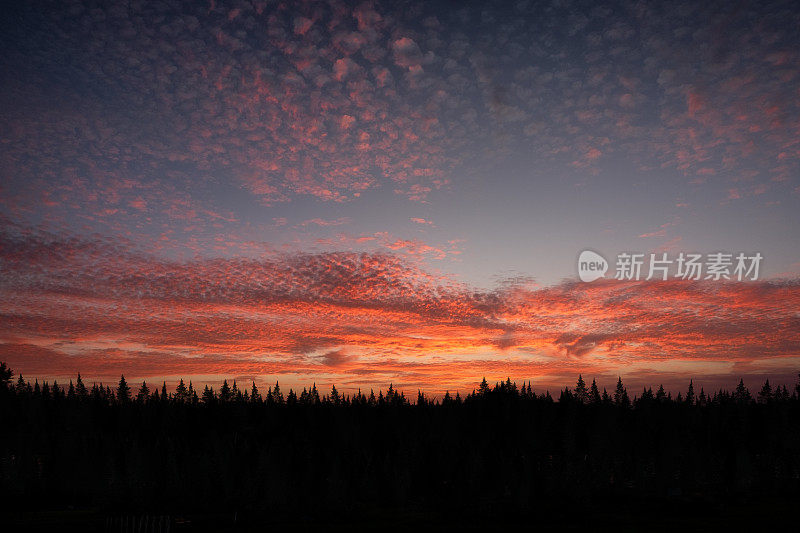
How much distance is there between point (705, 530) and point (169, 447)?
109852 mm

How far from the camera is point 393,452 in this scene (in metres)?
145

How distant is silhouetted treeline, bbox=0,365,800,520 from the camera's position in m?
115

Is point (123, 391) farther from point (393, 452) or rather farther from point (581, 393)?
point (581, 393)

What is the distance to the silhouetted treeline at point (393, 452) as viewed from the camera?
11481 cm

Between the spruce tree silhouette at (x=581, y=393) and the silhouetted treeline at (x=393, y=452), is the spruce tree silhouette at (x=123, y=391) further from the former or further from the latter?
the spruce tree silhouette at (x=581, y=393)

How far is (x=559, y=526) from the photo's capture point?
90.8 metres

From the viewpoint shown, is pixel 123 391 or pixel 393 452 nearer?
pixel 393 452

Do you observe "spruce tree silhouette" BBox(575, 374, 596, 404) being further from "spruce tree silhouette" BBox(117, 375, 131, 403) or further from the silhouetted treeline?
"spruce tree silhouette" BBox(117, 375, 131, 403)

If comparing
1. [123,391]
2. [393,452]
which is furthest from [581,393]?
[123,391]

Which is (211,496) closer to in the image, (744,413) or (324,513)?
(324,513)

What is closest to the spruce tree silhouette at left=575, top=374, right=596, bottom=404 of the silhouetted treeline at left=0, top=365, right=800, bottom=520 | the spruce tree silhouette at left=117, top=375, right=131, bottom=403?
the silhouetted treeline at left=0, top=365, right=800, bottom=520

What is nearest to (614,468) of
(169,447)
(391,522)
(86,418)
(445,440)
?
(445,440)

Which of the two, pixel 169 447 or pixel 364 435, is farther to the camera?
pixel 364 435

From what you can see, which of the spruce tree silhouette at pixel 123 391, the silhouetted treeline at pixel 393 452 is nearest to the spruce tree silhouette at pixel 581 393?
the silhouetted treeline at pixel 393 452
